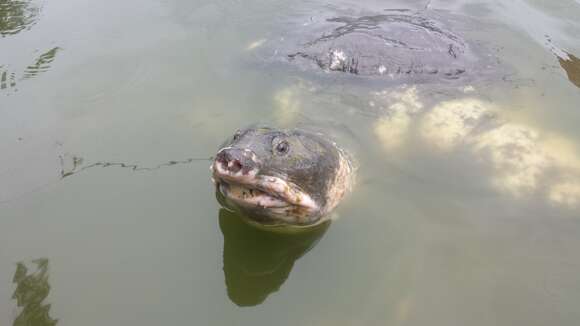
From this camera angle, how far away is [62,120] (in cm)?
399

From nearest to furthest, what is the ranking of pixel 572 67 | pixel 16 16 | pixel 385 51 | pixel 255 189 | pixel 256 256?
pixel 255 189 < pixel 256 256 < pixel 385 51 < pixel 572 67 < pixel 16 16

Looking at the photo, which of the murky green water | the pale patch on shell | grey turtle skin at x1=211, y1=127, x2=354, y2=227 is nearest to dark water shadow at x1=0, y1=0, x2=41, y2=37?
the murky green water

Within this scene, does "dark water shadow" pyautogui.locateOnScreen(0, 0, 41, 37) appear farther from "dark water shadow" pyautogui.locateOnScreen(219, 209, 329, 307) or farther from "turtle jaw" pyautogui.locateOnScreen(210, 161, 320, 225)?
"turtle jaw" pyautogui.locateOnScreen(210, 161, 320, 225)

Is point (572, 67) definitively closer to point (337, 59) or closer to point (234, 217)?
point (337, 59)

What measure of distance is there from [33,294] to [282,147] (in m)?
1.58

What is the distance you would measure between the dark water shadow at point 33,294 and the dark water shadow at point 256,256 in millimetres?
962

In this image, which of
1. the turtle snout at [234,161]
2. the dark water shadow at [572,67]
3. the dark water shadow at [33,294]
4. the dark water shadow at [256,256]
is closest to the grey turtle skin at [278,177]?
the turtle snout at [234,161]

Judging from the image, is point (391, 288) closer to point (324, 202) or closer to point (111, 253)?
point (324, 202)

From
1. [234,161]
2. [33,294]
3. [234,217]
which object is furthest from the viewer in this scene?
[234,217]

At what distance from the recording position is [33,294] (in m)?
2.68

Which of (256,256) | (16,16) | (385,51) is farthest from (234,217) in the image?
(16,16)

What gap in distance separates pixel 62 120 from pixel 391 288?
2931 millimetres

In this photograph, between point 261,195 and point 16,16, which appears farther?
point 16,16

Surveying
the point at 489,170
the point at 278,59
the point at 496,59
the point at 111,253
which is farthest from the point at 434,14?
the point at 111,253
